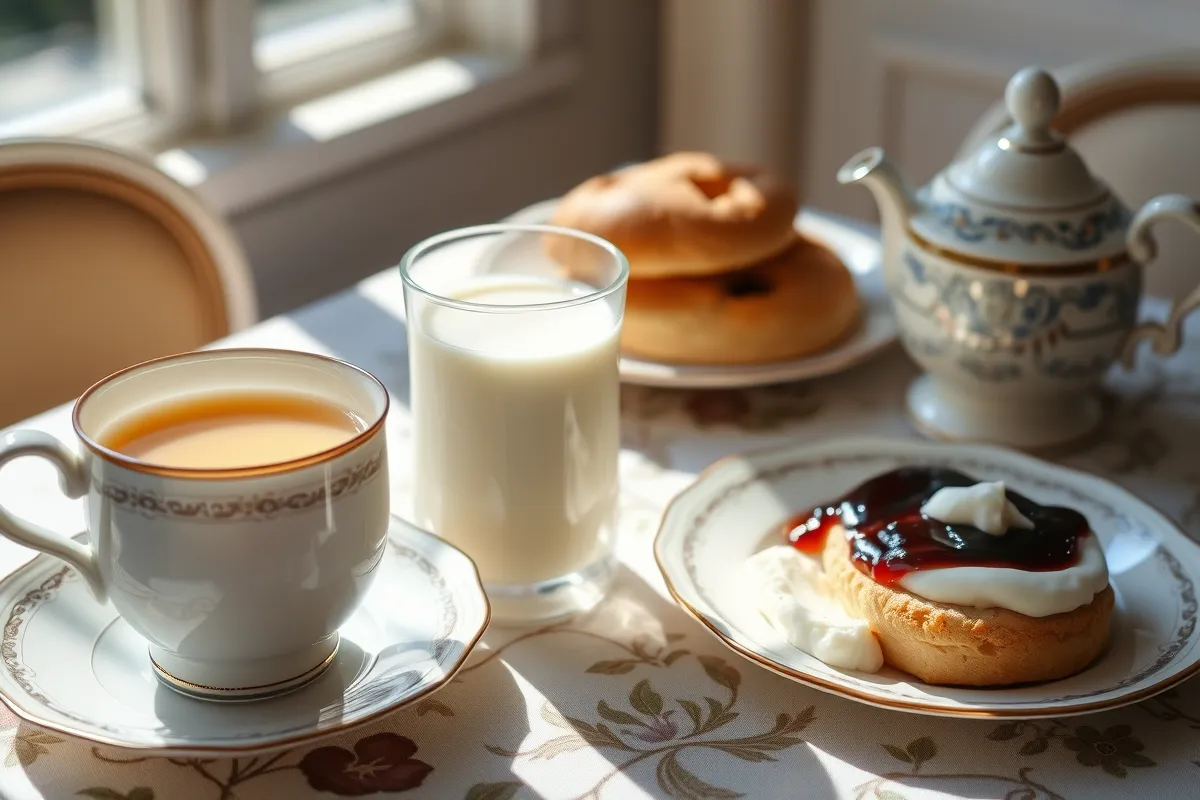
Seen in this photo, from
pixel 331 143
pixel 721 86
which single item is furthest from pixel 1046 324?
pixel 721 86

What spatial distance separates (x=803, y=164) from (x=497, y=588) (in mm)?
1509

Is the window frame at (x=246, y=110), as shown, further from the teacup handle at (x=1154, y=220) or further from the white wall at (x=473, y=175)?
the teacup handle at (x=1154, y=220)

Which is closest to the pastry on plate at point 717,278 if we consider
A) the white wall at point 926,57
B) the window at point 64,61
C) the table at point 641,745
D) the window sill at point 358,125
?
the table at point 641,745

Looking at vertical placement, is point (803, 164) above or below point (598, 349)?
below

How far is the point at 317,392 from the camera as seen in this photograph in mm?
604

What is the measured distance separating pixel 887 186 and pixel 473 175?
3.20 ft

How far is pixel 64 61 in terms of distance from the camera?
139 centimetres

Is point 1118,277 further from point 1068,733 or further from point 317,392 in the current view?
point 317,392

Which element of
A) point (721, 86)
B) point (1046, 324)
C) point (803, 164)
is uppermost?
point (1046, 324)

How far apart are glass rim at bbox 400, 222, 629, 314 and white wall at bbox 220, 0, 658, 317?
31.1 inches

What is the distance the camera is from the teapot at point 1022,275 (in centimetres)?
79


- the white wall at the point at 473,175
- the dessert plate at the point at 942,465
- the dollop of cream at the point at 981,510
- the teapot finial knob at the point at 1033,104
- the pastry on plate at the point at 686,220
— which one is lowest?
the white wall at the point at 473,175

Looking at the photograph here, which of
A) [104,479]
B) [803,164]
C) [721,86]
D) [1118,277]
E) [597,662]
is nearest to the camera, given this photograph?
[104,479]

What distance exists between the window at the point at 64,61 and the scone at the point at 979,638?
42.5 inches
